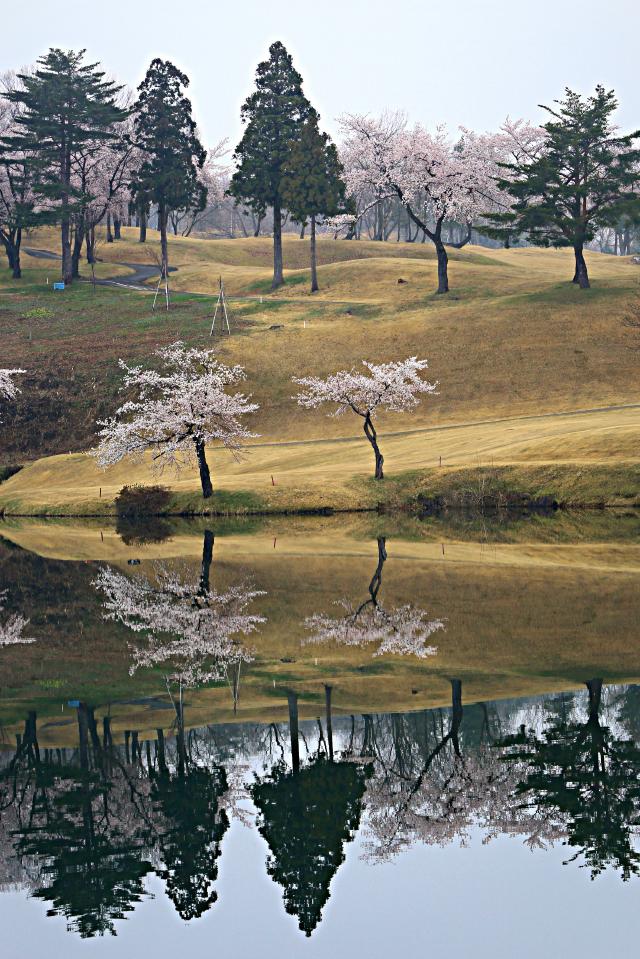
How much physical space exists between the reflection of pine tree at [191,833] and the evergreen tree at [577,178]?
80.5 meters

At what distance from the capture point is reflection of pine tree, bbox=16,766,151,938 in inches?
544

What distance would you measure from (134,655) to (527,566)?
637 inches

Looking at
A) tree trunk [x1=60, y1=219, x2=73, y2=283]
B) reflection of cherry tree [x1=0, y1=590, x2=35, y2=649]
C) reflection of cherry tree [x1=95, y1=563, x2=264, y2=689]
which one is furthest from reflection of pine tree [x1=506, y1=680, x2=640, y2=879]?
tree trunk [x1=60, y1=219, x2=73, y2=283]

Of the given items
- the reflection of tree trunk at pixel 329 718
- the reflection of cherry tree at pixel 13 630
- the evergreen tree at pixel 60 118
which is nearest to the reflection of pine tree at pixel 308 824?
the reflection of tree trunk at pixel 329 718

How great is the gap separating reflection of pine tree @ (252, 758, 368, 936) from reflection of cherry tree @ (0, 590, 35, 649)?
570 inches

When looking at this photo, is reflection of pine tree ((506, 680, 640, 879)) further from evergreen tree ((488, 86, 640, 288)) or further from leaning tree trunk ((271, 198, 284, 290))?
leaning tree trunk ((271, 198, 284, 290))

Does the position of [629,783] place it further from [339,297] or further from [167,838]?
[339,297]

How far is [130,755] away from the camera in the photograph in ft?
66.0

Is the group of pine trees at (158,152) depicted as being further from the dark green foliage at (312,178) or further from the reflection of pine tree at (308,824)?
the reflection of pine tree at (308,824)

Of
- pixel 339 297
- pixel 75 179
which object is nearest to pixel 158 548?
pixel 339 297

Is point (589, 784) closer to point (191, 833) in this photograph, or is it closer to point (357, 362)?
point (191, 833)

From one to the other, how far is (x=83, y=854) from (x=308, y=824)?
3.14m

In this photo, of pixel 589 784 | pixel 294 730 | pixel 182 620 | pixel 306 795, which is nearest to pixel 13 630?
pixel 182 620

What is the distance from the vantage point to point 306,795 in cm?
1762
